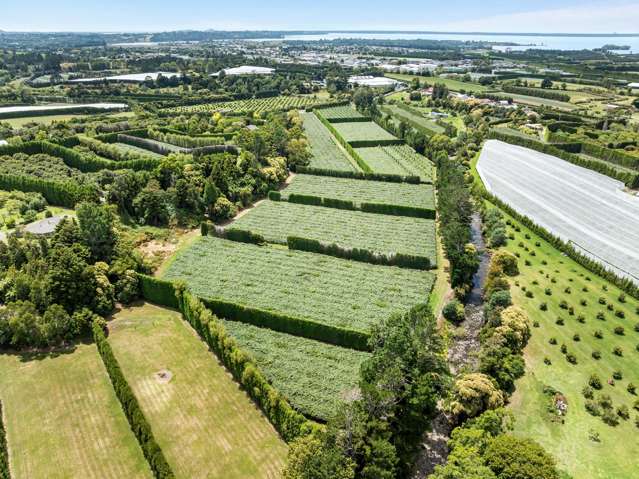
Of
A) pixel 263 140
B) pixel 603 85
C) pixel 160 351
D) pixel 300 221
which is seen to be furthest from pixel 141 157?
pixel 603 85

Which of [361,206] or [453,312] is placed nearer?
[453,312]

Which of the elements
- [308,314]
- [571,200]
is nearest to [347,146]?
[571,200]

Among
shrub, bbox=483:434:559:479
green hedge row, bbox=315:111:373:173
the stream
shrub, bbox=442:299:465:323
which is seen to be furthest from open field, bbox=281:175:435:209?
shrub, bbox=483:434:559:479

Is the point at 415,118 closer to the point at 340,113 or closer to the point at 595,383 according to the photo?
the point at 340,113

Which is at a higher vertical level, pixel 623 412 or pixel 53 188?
pixel 53 188

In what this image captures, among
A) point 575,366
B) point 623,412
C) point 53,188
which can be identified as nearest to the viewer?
point 623,412

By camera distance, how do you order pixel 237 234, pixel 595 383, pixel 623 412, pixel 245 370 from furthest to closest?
pixel 237 234 < pixel 595 383 < pixel 245 370 < pixel 623 412

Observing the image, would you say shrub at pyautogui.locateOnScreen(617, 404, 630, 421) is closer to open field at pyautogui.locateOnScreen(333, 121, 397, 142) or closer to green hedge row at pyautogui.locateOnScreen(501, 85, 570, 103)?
open field at pyautogui.locateOnScreen(333, 121, 397, 142)

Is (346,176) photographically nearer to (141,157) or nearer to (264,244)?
(264,244)
